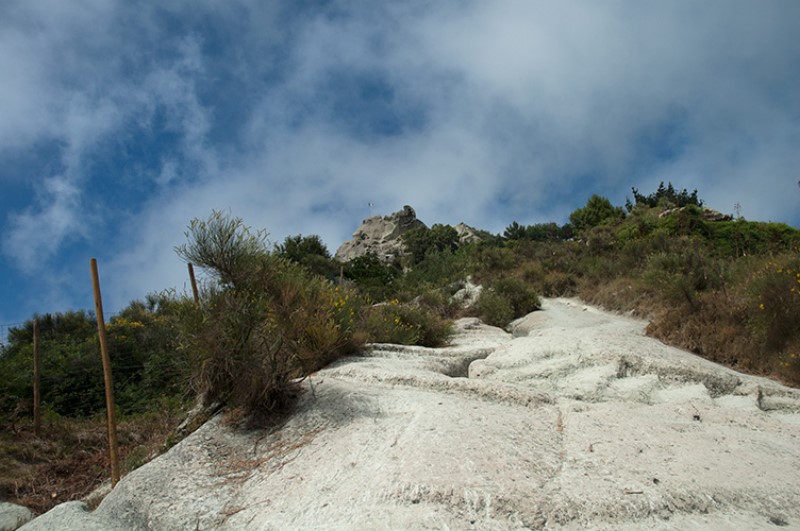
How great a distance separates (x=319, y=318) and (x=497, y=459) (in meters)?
3.65

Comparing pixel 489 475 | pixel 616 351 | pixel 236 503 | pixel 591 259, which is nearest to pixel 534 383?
pixel 616 351

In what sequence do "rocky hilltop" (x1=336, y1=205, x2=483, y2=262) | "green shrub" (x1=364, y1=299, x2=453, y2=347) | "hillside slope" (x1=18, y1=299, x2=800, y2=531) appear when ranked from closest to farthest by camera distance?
1. "hillside slope" (x1=18, y1=299, x2=800, y2=531)
2. "green shrub" (x1=364, y1=299, x2=453, y2=347)
3. "rocky hilltop" (x1=336, y1=205, x2=483, y2=262)

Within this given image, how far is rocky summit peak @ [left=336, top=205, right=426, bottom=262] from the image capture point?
55844mm

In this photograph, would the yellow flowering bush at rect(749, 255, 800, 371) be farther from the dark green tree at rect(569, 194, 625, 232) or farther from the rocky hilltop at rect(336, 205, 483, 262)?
the rocky hilltop at rect(336, 205, 483, 262)

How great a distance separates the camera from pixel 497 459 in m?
3.47

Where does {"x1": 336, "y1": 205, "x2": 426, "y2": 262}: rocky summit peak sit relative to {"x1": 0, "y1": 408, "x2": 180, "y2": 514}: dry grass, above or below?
above

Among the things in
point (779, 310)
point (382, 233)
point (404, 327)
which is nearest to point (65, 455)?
point (404, 327)

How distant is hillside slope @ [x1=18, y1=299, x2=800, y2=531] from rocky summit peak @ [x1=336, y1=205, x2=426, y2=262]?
47269 mm

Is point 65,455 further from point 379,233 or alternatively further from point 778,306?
point 379,233

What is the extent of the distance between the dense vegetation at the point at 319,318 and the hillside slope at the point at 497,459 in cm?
63

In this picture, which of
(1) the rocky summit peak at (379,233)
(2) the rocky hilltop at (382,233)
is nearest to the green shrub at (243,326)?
(2) the rocky hilltop at (382,233)

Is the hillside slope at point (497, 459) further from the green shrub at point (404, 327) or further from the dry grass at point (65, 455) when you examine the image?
the green shrub at point (404, 327)

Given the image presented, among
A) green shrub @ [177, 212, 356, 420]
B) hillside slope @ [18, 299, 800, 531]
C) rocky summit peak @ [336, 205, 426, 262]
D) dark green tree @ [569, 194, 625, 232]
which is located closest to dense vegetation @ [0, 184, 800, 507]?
green shrub @ [177, 212, 356, 420]

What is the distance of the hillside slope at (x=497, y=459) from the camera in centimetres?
303
